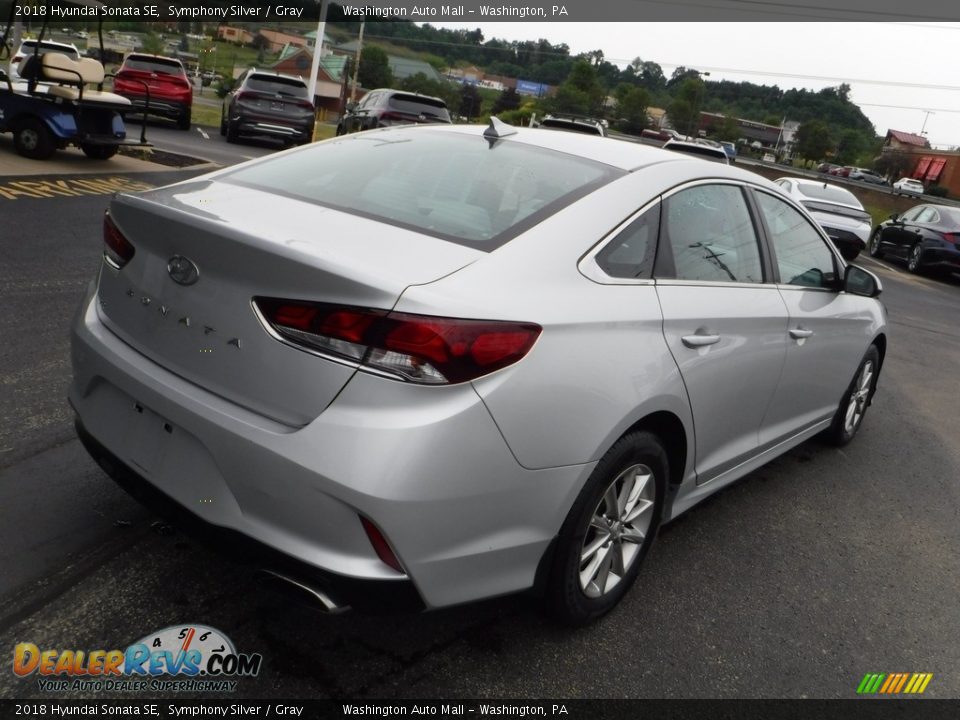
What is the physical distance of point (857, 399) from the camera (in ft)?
17.8

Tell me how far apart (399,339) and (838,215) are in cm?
1659

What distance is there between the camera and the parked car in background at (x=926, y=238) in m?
16.8

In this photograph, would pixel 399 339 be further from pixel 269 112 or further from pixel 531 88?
pixel 531 88

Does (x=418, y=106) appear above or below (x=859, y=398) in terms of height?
below

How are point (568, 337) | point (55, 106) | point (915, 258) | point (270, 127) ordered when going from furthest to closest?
point (270, 127), point (915, 258), point (55, 106), point (568, 337)

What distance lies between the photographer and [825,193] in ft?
57.9

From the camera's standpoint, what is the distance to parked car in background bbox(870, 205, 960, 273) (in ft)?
55.2

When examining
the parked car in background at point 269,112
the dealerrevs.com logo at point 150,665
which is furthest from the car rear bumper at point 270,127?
the dealerrevs.com logo at point 150,665

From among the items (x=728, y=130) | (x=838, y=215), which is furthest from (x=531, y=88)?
(x=838, y=215)

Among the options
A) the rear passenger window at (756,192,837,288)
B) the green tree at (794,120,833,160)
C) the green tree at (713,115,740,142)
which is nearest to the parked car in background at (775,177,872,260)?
the rear passenger window at (756,192,837,288)

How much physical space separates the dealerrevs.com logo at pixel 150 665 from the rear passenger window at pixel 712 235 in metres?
1.94

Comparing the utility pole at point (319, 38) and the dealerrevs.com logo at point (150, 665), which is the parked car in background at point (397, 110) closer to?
the utility pole at point (319, 38)

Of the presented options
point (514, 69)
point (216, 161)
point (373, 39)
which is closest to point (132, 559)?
point (216, 161)

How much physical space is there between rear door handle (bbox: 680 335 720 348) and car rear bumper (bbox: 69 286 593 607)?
73cm
